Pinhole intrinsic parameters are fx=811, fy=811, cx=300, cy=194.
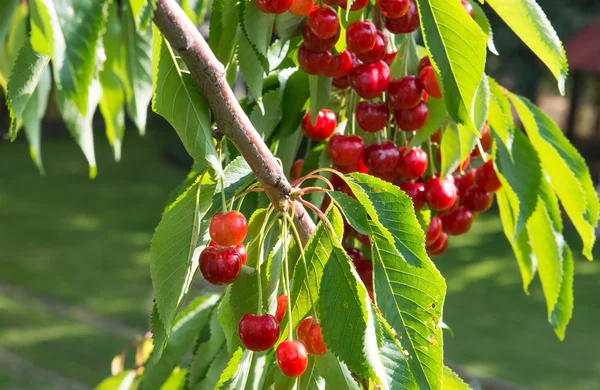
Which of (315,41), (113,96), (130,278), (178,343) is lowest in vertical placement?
(130,278)

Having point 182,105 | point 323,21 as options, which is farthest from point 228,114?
point 323,21

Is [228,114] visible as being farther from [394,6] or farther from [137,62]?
[137,62]

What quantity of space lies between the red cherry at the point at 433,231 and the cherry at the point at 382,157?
12 cm

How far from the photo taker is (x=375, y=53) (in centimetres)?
90

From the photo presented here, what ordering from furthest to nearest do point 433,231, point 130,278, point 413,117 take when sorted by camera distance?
point 130,278 < point 433,231 < point 413,117

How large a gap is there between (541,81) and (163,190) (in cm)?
495

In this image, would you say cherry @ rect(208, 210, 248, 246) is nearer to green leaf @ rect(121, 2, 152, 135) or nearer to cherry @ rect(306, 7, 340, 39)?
cherry @ rect(306, 7, 340, 39)

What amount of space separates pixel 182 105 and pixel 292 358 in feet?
0.81

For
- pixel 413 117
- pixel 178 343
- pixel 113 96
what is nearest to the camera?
pixel 413 117

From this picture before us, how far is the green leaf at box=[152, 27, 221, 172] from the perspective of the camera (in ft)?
2.37

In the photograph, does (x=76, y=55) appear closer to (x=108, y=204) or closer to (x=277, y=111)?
(x=277, y=111)

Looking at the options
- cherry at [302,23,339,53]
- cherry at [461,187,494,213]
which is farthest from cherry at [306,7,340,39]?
cherry at [461,187,494,213]

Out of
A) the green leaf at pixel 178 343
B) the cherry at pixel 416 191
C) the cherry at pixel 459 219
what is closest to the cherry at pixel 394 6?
the cherry at pixel 416 191

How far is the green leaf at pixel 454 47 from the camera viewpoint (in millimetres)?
743
